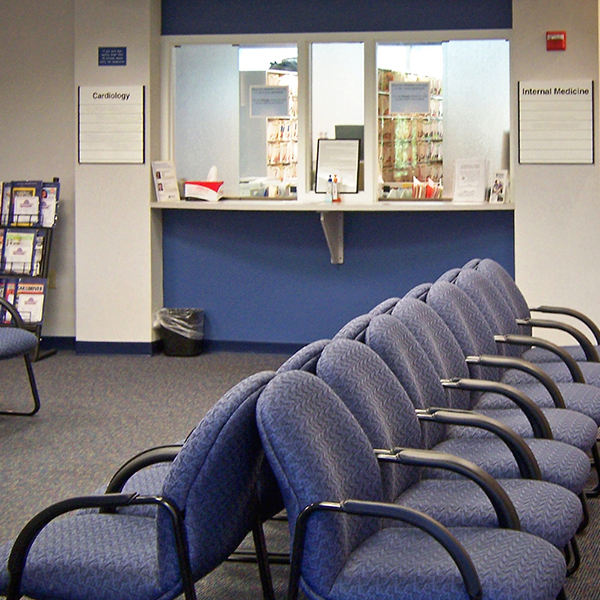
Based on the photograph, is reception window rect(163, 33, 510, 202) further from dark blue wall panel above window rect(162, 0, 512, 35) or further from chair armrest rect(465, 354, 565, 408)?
chair armrest rect(465, 354, 565, 408)

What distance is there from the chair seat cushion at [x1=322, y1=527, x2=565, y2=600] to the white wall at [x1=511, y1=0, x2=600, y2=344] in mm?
4446

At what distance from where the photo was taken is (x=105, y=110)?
6.54 meters

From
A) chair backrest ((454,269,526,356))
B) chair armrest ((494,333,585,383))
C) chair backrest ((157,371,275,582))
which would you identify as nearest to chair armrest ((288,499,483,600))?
chair backrest ((157,371,275,582))

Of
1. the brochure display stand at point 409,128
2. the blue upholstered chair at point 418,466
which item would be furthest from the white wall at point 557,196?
the blue upholstered chair at point 418,466

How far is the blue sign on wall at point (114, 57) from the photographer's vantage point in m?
6.51

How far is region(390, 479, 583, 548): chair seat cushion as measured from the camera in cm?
209

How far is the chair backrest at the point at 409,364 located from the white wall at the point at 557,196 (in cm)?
359

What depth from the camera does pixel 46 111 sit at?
6910 mm

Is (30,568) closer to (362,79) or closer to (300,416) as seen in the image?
(300,416)

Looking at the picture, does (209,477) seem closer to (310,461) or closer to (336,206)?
(310,461)

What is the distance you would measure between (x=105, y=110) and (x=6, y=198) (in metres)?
1.00

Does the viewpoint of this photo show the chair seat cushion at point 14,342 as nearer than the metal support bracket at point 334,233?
Yes

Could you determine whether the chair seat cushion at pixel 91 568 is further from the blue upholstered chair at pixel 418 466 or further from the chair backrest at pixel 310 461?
the blue upholstered chair at pixel 418 466

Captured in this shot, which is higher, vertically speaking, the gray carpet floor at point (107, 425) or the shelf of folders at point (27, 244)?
the shelf of folders at point (27, 244)
